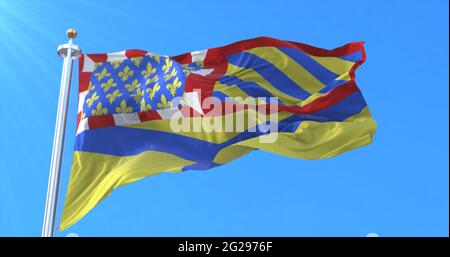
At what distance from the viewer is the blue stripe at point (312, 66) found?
48.8 feet

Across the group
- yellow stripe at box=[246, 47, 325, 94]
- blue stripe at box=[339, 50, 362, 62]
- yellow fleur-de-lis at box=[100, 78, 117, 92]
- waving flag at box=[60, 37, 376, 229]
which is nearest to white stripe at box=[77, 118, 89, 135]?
waving flag at box=[60, 37, 376, 229]

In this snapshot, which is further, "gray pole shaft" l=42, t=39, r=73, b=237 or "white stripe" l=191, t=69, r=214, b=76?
"white stripe" l=191, t=69, r=214, b=76

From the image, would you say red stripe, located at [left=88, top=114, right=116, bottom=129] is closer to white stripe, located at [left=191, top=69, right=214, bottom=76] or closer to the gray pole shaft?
the gray pole shaft

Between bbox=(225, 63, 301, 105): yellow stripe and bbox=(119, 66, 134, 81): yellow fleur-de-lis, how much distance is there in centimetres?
171

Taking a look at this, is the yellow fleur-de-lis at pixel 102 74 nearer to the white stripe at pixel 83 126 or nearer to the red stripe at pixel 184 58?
the white stripe at pixel 83 126

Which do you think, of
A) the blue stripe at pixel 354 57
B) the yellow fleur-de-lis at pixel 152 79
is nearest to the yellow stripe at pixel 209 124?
the yellow fleur-de-lis at pixel 152 79

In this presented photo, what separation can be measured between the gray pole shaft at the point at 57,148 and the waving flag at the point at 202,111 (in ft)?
2.95

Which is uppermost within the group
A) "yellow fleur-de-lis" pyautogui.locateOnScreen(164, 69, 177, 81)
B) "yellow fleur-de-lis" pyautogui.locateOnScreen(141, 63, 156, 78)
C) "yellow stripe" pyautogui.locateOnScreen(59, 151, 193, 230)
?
"yellow fleur-de-lis" pyautogui.locateOnScreen(141, 63, 156, 78)

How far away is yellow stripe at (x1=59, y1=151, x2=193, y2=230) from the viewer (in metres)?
12.7

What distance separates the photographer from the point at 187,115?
13727 mm

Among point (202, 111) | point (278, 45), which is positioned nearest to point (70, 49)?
point (202, 111)
